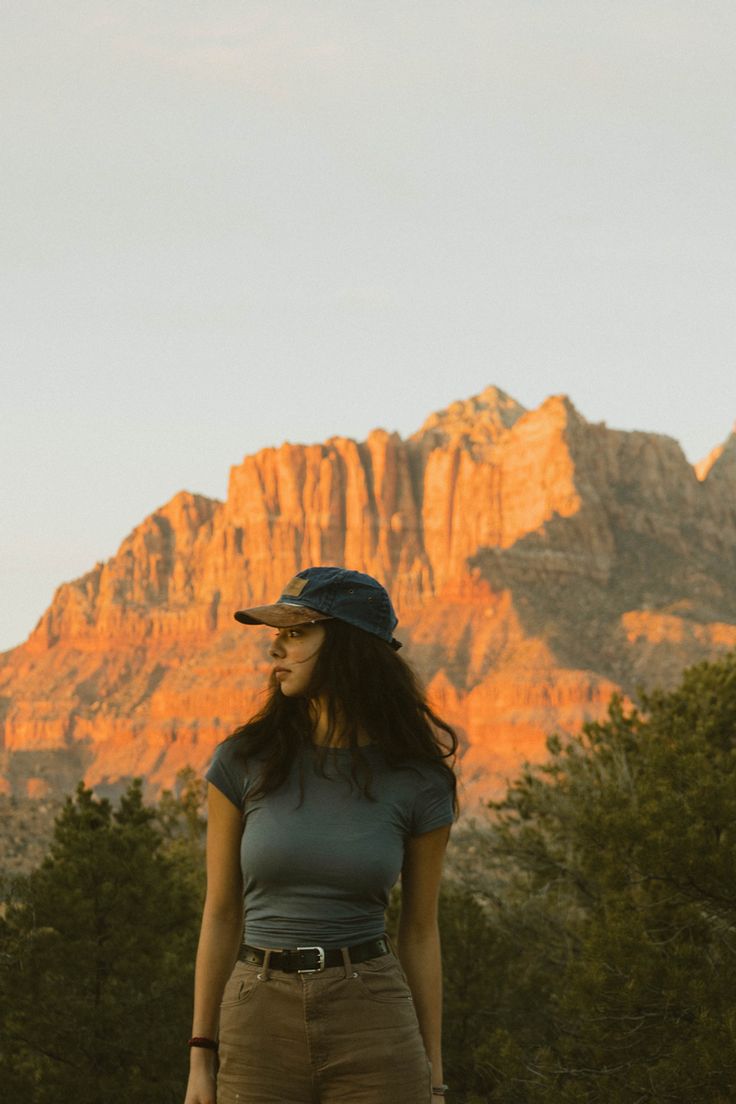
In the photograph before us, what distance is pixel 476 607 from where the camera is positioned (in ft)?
538

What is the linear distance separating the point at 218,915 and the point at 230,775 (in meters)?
0.41

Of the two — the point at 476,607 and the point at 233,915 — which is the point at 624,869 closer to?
the point at 233,915

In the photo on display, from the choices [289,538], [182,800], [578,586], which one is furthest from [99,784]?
[182,800]

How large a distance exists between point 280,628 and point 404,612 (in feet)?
542

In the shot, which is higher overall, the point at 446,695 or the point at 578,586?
the point at 578,586

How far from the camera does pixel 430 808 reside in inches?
182

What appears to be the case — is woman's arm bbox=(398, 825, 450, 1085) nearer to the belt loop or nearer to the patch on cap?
the belt loop

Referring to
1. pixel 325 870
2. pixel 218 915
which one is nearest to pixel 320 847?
pixel 325 870

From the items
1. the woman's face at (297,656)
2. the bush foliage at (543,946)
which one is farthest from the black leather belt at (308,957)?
the bush foliage at (543,946)

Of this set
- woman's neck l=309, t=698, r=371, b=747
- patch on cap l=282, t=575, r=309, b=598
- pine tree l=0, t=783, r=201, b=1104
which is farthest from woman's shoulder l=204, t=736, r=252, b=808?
pine tree l=0, t=783, r=201, b=1104

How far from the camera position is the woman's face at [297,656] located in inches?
186

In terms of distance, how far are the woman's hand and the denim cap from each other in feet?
4.15

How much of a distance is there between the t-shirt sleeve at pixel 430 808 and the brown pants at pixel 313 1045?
1.56 ft

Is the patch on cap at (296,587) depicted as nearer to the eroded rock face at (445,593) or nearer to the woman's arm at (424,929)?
the woman's arm at (424,929)
